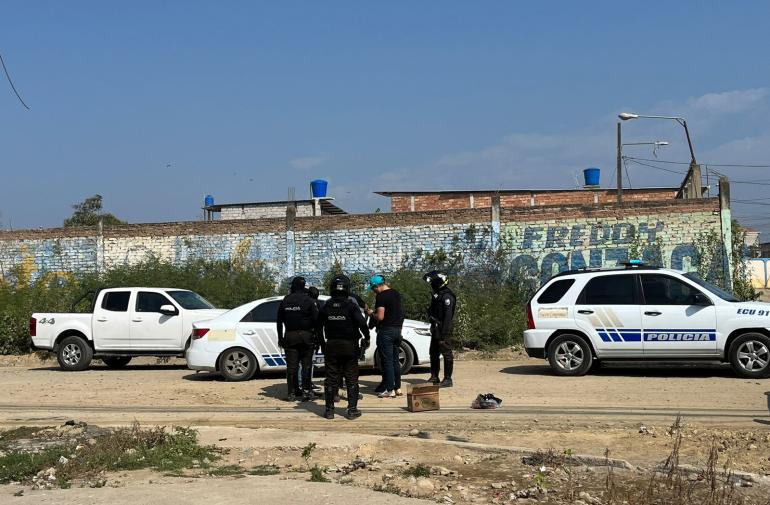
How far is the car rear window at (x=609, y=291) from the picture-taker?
15.1 meters

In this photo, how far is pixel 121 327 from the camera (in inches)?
724

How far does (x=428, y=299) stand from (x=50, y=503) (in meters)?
15.9

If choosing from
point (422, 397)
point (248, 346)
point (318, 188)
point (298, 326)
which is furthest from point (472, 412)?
point (318, 188)

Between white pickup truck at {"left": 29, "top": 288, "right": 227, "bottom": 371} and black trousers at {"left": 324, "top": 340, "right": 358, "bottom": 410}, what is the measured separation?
24.0ft

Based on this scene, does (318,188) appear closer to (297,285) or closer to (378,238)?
(378,238)

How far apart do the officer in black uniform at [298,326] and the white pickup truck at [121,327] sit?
5859 millimetres

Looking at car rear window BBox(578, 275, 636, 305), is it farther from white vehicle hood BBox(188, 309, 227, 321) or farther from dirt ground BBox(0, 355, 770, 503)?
white vehicle hood BBox(188, 309, 227, 321)

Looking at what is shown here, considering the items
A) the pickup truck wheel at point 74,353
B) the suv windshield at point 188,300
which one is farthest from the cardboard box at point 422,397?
the pickup truck wheel at point 74,353

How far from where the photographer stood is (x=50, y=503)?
7055 millimetres

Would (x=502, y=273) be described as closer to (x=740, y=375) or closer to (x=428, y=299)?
(x=428, y=299)

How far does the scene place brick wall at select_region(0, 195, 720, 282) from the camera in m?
23.2

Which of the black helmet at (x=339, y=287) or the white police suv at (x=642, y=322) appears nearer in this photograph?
the black helmet at (x=339, y=287)

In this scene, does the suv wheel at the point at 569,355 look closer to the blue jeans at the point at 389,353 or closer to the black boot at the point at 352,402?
the blue jeans at the point at 389,353

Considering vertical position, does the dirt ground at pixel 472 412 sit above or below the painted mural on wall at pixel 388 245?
below
